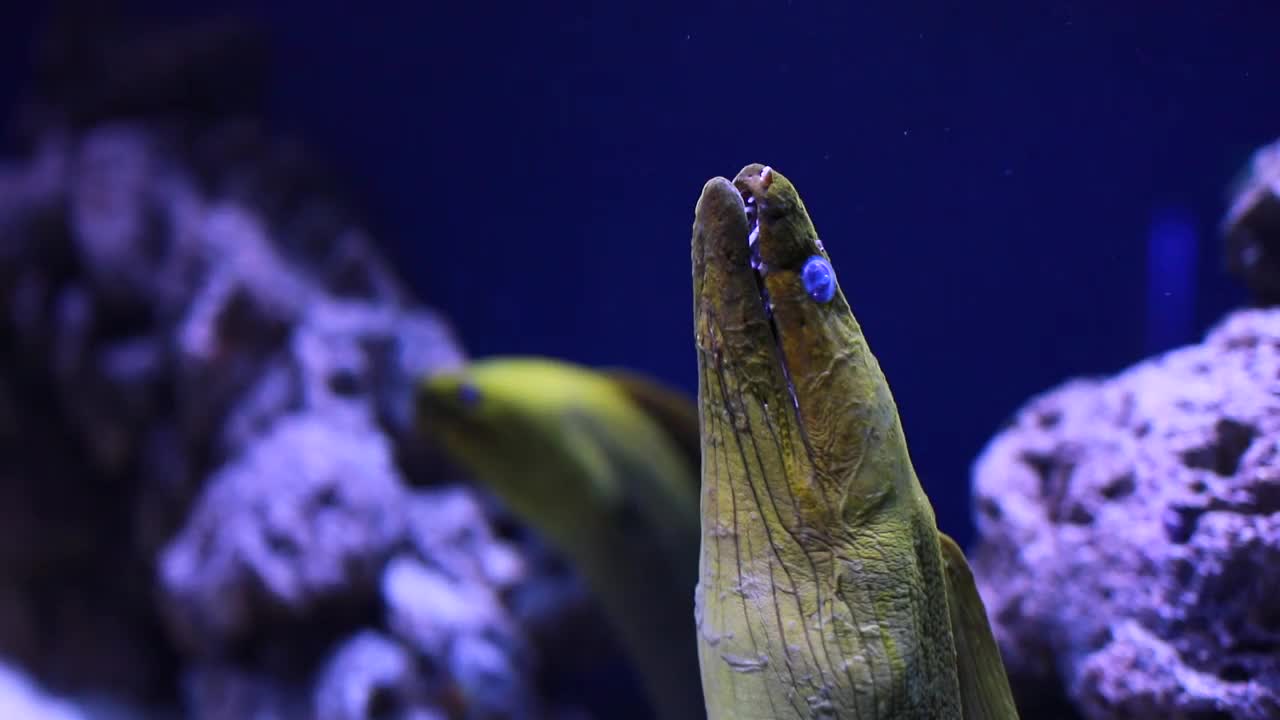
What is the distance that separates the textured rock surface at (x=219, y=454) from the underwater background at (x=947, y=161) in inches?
47.2

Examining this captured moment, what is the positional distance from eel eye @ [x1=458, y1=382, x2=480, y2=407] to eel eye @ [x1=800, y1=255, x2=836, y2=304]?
1982 millimetres

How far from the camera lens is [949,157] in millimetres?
1445

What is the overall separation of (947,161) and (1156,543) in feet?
2.46

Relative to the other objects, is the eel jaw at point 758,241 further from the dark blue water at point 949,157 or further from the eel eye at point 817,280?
the dark blue water at point 949,157

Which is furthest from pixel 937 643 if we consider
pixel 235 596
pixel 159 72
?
pixel 159 72

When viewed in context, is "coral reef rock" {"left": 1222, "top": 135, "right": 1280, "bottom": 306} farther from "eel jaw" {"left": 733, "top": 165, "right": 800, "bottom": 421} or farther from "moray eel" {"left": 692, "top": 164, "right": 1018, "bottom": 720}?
"eel jaw" {"left": 733, "top": 165, "right": 800, "bottom": 421}

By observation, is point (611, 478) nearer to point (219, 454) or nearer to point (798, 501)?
point (798, 501)

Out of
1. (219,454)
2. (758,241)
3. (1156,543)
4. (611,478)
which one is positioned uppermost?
(219,454)

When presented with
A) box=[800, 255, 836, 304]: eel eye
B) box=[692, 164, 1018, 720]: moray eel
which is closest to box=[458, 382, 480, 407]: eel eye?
box=[692, 164, 1018, 720]: moray eel

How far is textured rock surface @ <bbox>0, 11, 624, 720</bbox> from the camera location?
3068mm

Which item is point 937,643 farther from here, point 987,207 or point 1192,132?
point 1192,132

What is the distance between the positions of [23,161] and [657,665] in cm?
456

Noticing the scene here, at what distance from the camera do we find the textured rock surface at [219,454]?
307 cm

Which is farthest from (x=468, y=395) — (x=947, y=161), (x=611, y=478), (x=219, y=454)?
(x=947, y=161)
